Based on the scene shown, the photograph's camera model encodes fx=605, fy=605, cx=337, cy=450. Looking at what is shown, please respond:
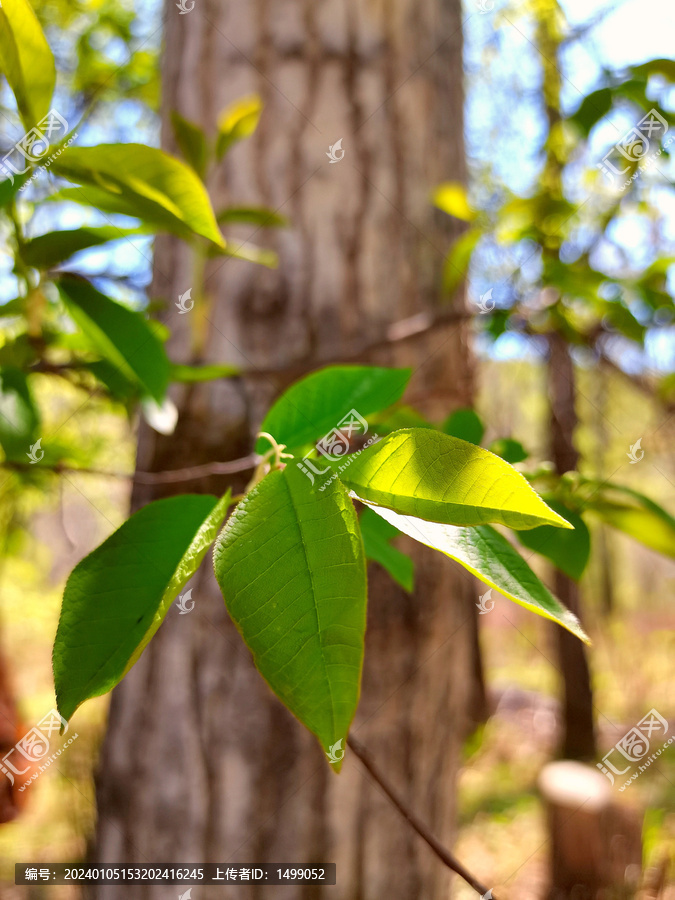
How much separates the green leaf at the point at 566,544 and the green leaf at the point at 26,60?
39 cm

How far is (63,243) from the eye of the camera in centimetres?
46

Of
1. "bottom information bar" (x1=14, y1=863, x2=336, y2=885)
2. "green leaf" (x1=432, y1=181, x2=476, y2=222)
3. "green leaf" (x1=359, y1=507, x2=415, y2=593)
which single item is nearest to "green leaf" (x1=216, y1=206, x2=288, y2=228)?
"green leaf" (x1=432, y1=181, x2=476, y2=222)

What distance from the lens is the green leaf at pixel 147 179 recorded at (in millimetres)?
331

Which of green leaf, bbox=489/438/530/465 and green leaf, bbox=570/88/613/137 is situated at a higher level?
green leaf, bbox=570/88/613/137

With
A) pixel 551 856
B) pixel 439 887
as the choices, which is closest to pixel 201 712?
pixel 439 887

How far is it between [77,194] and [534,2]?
4.09ft

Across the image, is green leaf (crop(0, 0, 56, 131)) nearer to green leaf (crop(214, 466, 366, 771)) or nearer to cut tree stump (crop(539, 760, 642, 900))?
green leaf (crop(214, 466, 366, 771))

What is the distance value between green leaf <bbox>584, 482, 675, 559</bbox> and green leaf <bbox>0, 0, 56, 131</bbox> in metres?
0.43

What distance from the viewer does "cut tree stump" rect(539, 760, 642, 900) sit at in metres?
2.62

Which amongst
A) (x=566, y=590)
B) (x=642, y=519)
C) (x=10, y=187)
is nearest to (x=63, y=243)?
(x=10, y=187)

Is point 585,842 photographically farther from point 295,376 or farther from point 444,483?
point 444,483

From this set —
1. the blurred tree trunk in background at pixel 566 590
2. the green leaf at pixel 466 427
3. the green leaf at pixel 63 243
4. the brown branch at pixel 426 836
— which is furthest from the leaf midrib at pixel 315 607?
the blurred tree trunk in background at pixel 566 590

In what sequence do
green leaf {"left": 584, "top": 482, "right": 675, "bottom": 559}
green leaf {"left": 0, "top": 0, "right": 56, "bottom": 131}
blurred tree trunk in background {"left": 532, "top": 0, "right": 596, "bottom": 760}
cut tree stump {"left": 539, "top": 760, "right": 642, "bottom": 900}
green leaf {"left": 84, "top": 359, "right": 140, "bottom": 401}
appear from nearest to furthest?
green leaf {"left": 0, "top": 0, "right": 56, "bottom": 131} → green leaf {"left": 584, "top": 482, "right": 675, "bottom": 559} → green leaf {"left": 84, "top": 359, "right": 140, "bottom": 401} → blurred tree trunk in background {"left": 532, "top": 0, "right": 596, "bottom": 760} → cut tree stump {"left": 539, "top": 760, "right": 642, "bottom": 900}

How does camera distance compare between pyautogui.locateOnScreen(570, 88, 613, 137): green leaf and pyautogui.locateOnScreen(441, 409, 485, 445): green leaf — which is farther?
pyautogui.locateOnScreen(570, 88, 613, 137): green leaf
